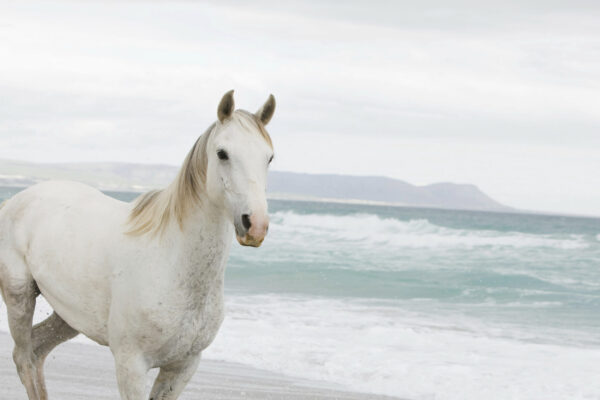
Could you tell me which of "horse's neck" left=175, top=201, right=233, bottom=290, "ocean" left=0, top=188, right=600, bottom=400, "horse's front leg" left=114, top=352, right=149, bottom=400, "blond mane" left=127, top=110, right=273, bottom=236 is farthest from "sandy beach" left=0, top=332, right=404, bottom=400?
"horse's neck" left=175, top=201, right=233, bottom=290

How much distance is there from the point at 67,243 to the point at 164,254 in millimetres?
539

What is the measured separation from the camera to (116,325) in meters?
3.05

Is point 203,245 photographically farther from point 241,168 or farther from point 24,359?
point 24,359

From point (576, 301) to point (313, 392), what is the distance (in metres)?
10.7

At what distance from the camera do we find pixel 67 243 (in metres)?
3.36

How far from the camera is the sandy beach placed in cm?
518

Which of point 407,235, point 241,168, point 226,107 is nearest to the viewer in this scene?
point 241,168

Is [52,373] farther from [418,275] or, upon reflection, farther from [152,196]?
[418,275]

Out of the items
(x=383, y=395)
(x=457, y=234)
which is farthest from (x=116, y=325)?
(x=457, y=234)

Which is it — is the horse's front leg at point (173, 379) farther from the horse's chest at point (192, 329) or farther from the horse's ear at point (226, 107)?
the horse's ear at point (226, 107)

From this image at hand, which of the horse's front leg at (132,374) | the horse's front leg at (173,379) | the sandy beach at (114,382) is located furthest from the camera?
the sandy beach at (114,382)

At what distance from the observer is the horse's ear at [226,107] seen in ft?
9.27

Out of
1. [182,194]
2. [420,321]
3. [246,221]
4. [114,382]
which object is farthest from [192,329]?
[420,321]

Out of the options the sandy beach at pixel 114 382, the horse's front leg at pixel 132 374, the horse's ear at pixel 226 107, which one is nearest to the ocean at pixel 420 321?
the sandy beach at pixel 114 382
